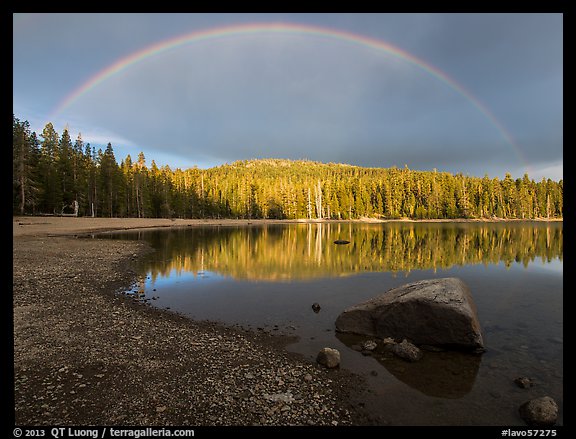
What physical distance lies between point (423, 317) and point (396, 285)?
10.5 metres

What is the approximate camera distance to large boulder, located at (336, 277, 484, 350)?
36.0 ft

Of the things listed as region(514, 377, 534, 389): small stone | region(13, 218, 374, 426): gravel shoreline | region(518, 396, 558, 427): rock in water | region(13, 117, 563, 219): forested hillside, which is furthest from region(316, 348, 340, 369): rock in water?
region(13, 117, 563, 219): forested hillside

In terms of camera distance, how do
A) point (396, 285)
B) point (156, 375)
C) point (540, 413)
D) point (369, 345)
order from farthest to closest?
1. point (396, 285)
2. point (369, 345)
3. point (156, 375)
4. point (540, 413)

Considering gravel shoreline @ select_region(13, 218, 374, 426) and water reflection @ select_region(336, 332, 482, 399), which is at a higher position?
gravel shoreline @ select_region(13, 218, 374, 426)

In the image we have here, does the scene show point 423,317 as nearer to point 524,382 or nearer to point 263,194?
point 524,382

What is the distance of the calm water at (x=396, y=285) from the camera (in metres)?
8.30

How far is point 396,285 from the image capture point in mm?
21531

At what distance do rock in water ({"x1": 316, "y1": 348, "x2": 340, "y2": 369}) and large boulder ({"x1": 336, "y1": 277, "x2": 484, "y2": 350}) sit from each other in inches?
118

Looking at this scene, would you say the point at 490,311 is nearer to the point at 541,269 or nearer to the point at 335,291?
the point at 335,291

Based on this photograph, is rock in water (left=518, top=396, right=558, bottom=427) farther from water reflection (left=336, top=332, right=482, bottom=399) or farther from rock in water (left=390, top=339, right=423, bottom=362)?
rock in water (left=390, top=339, right=423, bottom=362)

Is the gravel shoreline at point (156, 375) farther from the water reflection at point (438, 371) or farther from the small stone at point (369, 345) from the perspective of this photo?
the small stone at point (369, 345)

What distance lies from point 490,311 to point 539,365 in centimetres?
654

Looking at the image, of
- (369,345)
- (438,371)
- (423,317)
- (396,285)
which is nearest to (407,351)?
(438,371)
